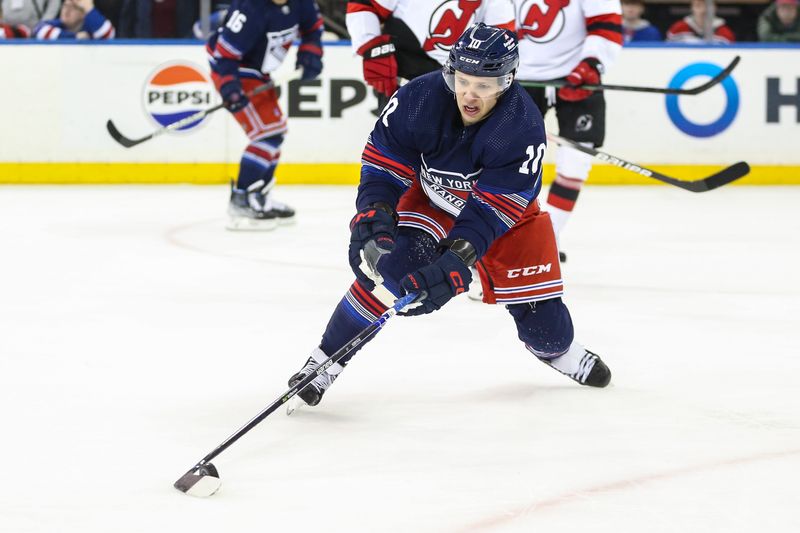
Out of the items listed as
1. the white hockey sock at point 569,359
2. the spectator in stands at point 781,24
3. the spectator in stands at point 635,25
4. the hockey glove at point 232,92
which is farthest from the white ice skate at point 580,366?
the spectator in stands at point 781,24

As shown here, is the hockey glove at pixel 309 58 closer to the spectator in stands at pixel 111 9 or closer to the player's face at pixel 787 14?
the spectator in stands at pixel 111 9

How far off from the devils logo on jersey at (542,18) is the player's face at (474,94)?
1.98 metres

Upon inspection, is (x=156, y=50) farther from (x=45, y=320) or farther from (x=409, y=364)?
(x=409, y=364)

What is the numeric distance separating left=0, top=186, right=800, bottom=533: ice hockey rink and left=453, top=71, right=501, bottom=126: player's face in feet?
2.02

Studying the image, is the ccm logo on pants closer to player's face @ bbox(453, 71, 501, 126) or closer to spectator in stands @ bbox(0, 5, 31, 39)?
player's face @ bbox(453, 71, 501, 126)

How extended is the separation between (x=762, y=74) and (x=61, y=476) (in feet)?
19.4

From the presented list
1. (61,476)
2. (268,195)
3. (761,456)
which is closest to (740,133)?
(268,195)

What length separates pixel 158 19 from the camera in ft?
23.1

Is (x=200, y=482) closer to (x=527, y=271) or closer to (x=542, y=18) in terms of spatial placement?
(x=527, y=271)

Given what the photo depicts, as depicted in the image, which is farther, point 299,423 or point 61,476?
point 299,423

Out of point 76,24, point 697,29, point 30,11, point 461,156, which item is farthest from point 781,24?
point 461,156

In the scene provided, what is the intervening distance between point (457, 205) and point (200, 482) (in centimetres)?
88

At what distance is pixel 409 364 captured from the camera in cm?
291

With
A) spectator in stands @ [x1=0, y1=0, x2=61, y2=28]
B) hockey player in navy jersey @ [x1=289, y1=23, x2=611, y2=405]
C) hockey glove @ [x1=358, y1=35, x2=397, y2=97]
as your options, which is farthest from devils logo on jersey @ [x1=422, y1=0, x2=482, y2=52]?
spectator in stands @ [x1=0, y1=0, x2=61, y2=28]
